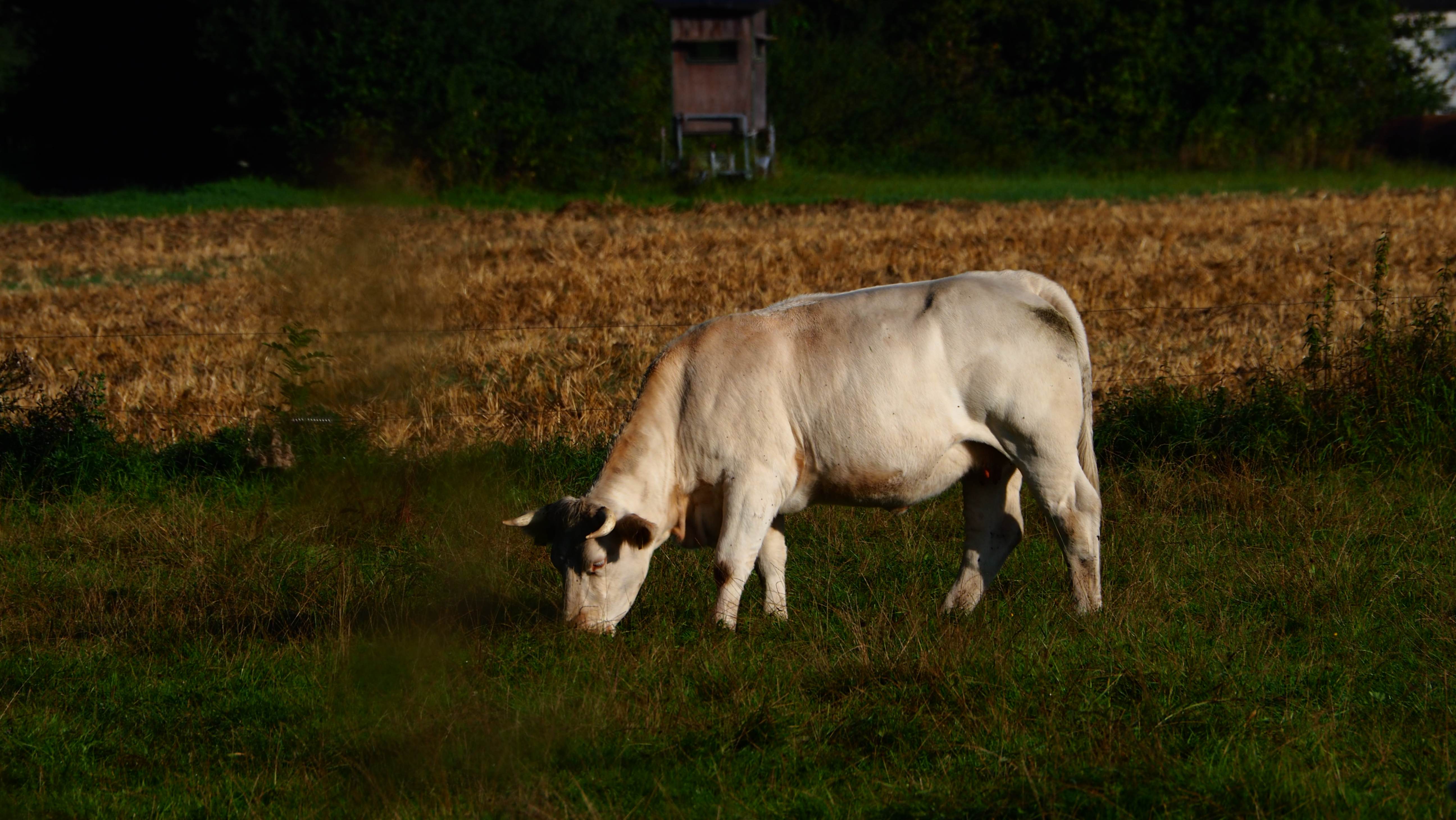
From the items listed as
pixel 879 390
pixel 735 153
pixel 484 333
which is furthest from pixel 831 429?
pixel 735 153

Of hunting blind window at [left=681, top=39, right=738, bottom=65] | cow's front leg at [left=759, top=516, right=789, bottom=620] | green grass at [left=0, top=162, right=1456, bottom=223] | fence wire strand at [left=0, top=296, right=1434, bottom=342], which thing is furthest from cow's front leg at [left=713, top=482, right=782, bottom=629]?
hunting blind window at [left=681, top=39, right=738, bottom=65]

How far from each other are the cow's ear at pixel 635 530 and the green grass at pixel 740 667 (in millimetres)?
430

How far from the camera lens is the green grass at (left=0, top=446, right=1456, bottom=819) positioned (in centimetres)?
465

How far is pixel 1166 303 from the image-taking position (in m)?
14.5

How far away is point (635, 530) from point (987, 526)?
1.78m

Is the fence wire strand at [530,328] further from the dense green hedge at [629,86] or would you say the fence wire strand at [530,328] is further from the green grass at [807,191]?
the dense green hedge at [629,86]

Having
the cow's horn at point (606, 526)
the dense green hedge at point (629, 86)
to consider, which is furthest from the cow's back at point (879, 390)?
the dense green hedge at point (629, 86)

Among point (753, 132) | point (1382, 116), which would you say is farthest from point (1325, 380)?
point (1382, 116)

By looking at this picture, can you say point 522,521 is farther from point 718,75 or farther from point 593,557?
point 718,75

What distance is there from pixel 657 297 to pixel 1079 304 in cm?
467

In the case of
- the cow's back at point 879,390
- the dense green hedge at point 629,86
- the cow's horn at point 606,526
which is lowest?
the cow's horn at point 606,526

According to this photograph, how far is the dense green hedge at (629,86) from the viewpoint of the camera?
113 feet

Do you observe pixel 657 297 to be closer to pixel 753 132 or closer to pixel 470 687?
pixel 470 687

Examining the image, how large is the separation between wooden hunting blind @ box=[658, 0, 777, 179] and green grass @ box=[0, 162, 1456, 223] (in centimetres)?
142
